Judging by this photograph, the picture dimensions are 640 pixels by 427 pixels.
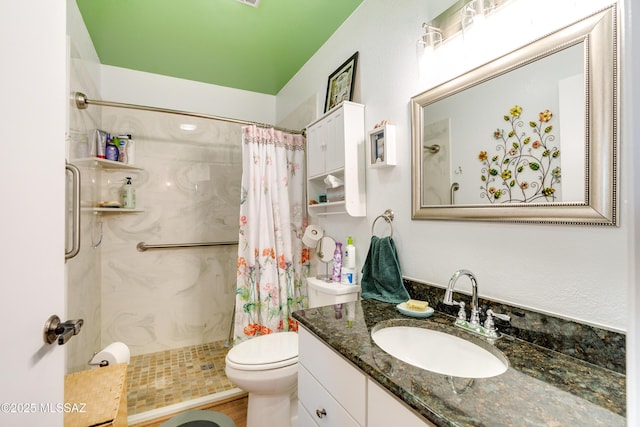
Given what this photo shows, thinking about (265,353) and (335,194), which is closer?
(265,353)

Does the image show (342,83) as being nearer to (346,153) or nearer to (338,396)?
(346,153)

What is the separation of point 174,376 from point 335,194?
5.90 ft

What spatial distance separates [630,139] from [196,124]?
2.87 m

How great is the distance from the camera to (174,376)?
6.90ft

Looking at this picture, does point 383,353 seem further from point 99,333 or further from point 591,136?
point 99,333

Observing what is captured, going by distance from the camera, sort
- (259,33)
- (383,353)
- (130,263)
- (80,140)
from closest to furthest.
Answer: (383,353) → (80,140) → (259,33) → (130,263)

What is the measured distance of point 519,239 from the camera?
93 centimetres

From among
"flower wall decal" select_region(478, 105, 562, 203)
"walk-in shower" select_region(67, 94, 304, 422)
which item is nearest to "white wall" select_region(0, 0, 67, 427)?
"flower wall decal" select_region(478, 105, 562, 203)

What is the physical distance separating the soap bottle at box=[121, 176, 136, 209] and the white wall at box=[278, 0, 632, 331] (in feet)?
5.67

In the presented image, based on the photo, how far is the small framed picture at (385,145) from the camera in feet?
4.56

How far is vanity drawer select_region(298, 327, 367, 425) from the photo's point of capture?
0.80 metres

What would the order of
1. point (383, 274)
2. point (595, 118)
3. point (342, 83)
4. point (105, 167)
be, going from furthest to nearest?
point (105, 167)
point (342, 83)
point (383, 274)
point (595, 118)

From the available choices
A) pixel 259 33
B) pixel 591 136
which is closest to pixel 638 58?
pixel 591 136

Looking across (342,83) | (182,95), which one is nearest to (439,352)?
(342,83)
